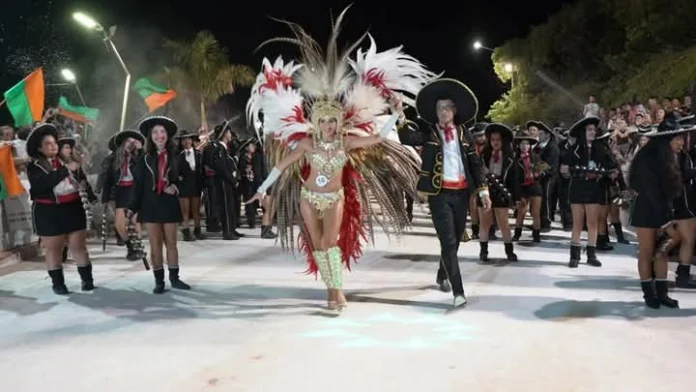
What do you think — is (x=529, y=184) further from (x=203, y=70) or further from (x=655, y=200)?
(x=203, y=70)

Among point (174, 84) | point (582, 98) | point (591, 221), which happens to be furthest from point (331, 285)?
point (174, 84)

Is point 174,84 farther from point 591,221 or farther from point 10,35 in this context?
point 591,221

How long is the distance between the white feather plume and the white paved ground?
7.22 feet

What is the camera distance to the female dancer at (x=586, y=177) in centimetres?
882

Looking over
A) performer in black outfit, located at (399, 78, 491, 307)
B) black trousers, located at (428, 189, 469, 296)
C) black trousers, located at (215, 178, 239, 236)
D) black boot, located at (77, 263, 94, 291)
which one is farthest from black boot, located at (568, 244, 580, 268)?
black trousers, located at (215, 178, 239, 236)

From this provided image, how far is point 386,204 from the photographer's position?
7609 millimetres

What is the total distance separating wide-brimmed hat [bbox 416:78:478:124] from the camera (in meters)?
7.10

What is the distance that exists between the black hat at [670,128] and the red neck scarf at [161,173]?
5.06 metres

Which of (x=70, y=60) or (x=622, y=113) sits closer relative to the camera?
(x=622, y=113)

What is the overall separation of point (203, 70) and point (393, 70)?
78.7ft

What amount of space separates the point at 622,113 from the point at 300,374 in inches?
524

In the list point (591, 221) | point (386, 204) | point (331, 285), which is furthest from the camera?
point (591, 221)

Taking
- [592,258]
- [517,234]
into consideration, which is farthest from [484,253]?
[517,234]

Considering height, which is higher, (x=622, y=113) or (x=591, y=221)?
(x=622, y=113)
